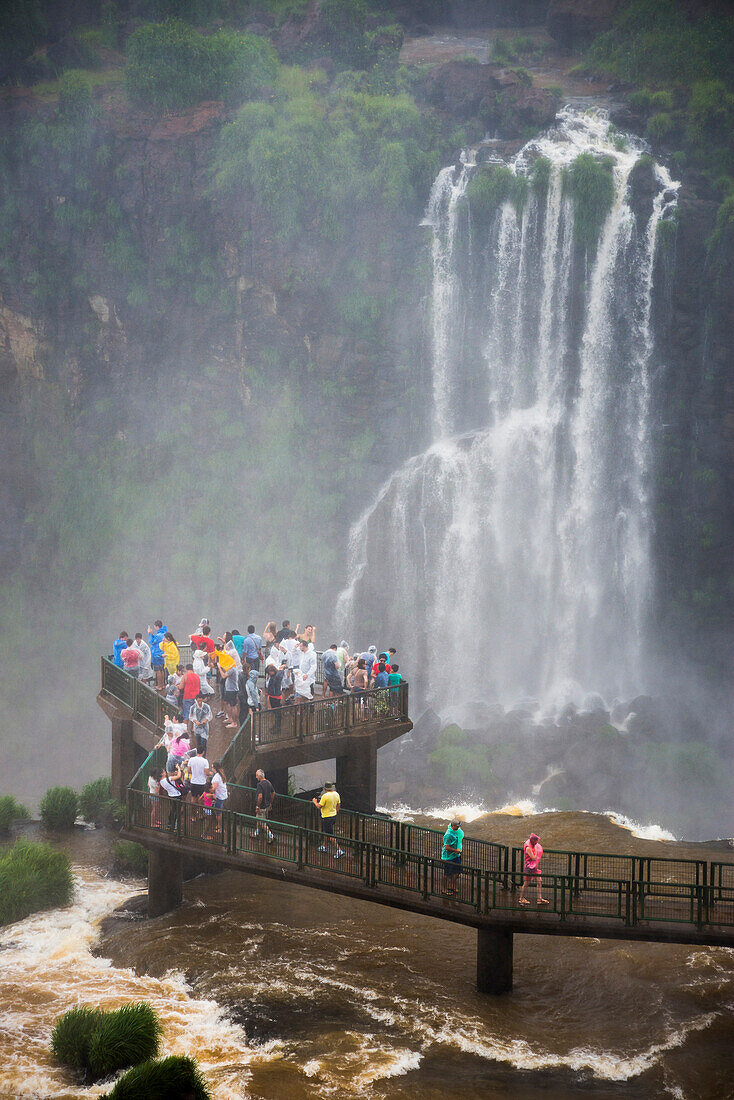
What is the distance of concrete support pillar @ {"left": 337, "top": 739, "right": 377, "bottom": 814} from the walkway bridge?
2.64 meters

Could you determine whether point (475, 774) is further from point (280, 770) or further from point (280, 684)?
point (280, 684)

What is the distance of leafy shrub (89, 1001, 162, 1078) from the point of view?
1441 cm

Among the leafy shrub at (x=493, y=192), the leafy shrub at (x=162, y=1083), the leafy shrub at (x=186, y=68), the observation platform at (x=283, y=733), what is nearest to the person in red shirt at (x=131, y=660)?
the observation platform at (x=283, y=733)

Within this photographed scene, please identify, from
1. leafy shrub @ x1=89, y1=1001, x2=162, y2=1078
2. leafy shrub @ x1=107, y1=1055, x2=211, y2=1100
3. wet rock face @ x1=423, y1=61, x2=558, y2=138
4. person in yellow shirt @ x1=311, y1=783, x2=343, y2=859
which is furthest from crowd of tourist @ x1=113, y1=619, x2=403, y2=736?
wet rock face @ x1=423, y1=61, x2=558, y2=138

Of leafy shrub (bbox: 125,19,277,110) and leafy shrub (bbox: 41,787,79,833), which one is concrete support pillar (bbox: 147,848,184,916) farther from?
leafy shrub (bbox: 125,19,277,110)

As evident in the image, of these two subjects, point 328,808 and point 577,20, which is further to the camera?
point 577,20

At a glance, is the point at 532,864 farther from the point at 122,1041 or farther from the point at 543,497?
the point at 543,497

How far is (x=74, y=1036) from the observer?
14.9 metres

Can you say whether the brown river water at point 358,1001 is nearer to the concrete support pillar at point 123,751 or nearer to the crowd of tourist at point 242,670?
the concrete support pillar at point 123,751

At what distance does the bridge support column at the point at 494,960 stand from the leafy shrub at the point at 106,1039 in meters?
5.41

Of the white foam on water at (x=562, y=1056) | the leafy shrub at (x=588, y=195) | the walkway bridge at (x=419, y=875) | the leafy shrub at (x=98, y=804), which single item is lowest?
the white foam on water at (x=562, y=1056)

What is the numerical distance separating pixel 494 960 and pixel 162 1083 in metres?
6.10

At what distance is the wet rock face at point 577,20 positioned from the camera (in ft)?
185

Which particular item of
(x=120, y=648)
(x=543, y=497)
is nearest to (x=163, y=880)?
(x=120, y=648)
